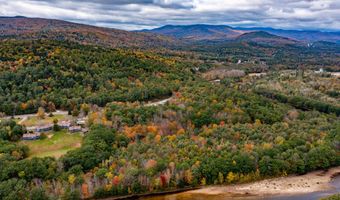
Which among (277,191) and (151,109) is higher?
(151,109)

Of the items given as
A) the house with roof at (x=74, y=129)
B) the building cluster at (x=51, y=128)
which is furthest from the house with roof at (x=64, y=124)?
the house with roof at (x=74, y=129)

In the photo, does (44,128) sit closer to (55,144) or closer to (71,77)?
(55,144)

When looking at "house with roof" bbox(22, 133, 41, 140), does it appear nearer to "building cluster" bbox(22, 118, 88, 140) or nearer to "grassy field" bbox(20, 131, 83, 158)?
"building cluster" bbox(22, 118, 88, 140)

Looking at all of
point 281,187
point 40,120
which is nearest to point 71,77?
point 40,120

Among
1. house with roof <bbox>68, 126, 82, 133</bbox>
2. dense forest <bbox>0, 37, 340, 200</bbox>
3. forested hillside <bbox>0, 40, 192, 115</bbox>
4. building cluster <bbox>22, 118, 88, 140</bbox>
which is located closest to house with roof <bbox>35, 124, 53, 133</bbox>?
building cluster <bbox>22, 118, 88, 140</bbox>

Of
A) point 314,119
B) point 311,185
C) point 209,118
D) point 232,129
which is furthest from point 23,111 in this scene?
point 314,119

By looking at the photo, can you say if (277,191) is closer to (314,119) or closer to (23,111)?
(314,119)

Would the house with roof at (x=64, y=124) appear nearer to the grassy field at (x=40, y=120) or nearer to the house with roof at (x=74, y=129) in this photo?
the house with roof at (x=74, y=129)
